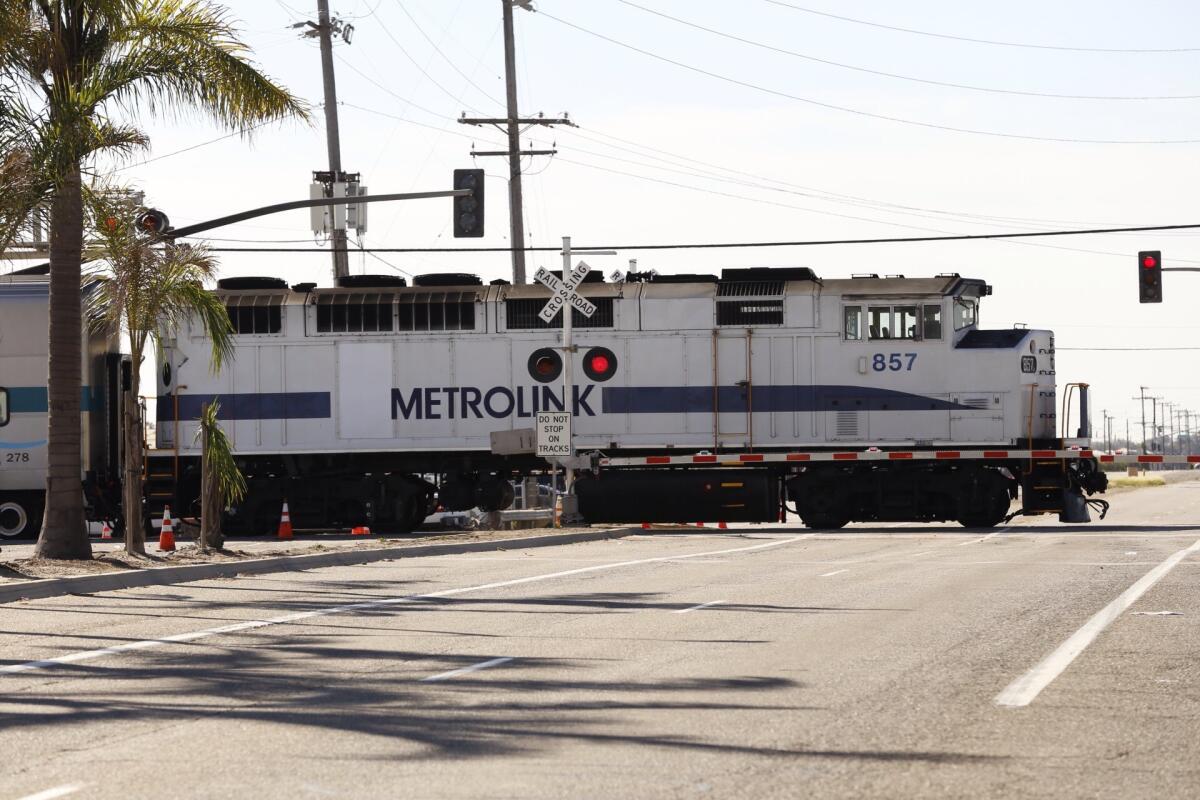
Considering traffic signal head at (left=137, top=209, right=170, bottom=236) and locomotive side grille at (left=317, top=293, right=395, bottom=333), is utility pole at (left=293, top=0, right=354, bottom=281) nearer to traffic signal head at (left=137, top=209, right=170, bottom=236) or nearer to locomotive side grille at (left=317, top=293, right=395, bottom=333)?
locomotive side grille at (left=317, top=293, right=395, bottom=333)

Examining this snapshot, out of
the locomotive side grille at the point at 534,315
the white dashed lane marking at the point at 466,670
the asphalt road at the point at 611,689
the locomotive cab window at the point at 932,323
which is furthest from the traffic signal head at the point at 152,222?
the locomotive cab window at the point at 932,323

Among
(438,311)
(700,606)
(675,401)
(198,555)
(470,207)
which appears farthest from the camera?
(438,311)

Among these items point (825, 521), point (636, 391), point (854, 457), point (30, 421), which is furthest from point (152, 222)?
point (825, 521)

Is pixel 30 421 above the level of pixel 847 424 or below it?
above

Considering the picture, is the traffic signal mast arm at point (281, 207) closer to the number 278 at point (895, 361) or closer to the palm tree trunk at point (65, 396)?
the palm tree trunk at point (65, 396)

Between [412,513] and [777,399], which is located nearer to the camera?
[777,399]

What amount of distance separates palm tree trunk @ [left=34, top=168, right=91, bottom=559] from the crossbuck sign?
→ 1199 cm

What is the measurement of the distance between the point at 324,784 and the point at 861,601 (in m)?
9.38

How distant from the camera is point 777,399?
101 ft

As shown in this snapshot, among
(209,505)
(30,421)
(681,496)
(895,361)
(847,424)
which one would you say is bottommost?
(681,496)

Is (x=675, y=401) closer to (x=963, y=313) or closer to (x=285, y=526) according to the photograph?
(x=963, y=313)

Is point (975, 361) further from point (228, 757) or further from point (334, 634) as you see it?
point (228, 757)

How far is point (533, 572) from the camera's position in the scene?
20.1 meters

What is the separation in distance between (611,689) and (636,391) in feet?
70.7
